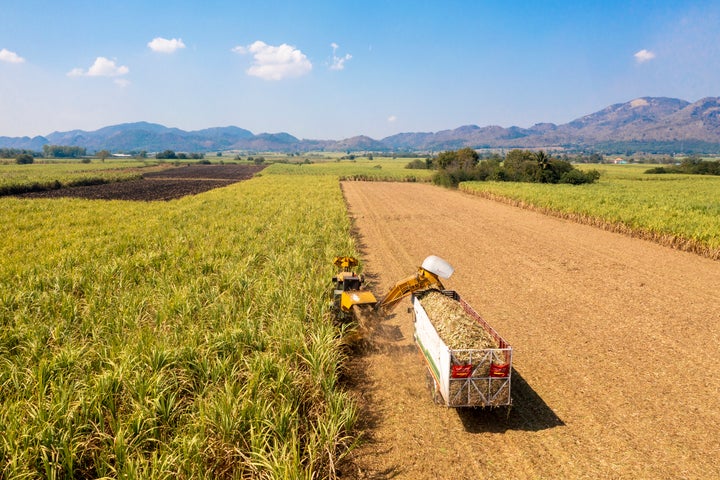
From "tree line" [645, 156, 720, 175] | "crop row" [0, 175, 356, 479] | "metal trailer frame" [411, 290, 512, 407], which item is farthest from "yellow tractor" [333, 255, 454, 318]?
"tree line" [645, 156, 720, 175]

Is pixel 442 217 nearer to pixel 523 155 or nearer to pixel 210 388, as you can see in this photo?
pixel 210 388

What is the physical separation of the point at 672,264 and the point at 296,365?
14.6m

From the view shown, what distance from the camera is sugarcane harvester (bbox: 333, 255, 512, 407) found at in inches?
192

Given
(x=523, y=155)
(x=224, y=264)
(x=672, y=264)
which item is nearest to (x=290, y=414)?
(x=224, y=264)

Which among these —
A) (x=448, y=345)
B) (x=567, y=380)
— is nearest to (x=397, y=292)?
(x=448, y=345)

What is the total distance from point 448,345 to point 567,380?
2.58m

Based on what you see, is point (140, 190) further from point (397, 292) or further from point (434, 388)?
point (434, 388)

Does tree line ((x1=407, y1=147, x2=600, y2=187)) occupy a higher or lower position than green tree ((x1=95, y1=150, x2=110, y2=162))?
lower

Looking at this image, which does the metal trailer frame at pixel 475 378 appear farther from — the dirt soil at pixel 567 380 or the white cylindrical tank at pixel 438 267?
the white cylindrical tank at pixel 438 267

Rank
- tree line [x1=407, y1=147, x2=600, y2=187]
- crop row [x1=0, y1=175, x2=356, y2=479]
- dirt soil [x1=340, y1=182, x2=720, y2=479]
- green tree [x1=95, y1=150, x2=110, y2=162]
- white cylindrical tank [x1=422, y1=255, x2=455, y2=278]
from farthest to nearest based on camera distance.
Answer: green tree [x1=95, y1=150, x2=110, y2=162] → tree line [x1=407, y1=147, x2=600, y2=187] → white cylindrical tank [x1=422, y1=255, x2=455, y2=278] → dirt soil [x1=340, y1=182, x2=720, y2=479] → crop row [x1=0, y1=175, x2=356, y2=479]

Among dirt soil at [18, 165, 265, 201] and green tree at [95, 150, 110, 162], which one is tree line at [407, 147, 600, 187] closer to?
dirt soil at [18, 165, 265, 201]

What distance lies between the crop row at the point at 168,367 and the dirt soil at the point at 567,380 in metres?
0.95

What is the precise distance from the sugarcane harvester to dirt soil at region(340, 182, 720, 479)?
0.52 m

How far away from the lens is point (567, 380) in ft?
20.7
